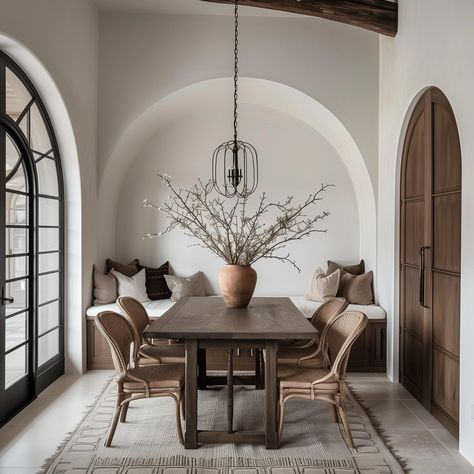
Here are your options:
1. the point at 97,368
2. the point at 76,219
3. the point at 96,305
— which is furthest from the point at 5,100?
the point at 97,368

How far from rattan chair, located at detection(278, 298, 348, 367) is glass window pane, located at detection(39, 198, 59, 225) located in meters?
2.33

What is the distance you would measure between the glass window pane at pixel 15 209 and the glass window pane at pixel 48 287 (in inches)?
24.8

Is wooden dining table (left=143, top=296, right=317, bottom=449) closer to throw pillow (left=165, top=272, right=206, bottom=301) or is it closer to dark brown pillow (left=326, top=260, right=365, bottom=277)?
throw pillow (left=165, top=272, right=206, bottom=301)

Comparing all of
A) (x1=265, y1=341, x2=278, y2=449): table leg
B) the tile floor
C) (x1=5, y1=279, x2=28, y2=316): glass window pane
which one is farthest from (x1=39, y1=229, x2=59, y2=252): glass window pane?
(x1=265, y1=341, x2=278, y2=449): table leg

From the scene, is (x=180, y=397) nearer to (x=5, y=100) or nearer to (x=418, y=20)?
(x=5, y=100)

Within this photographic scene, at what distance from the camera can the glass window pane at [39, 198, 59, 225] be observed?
14.7 ft

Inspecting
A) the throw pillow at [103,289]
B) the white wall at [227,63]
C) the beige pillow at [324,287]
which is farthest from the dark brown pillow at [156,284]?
the beige pillow at [324,287]

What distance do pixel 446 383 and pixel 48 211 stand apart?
11.7ft

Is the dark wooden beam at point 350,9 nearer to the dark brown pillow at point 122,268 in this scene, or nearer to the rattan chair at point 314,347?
the rattan chair at point 314,347

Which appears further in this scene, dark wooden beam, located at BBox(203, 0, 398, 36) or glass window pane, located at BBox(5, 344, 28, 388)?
dark wooden beam, located at BBox(203, 0, 398, 36)

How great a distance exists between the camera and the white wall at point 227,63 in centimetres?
536

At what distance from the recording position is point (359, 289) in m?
5.33

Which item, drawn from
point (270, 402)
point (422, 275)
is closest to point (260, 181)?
point (422, 275)

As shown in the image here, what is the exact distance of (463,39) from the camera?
3.21 m
